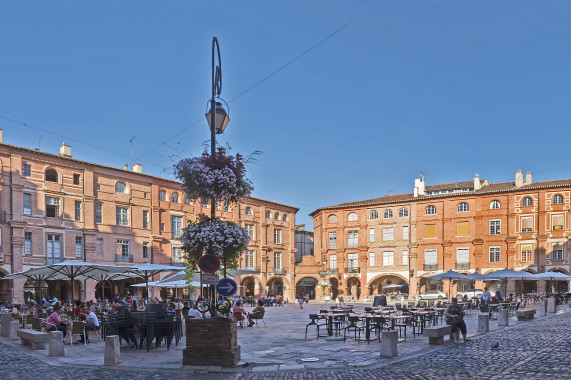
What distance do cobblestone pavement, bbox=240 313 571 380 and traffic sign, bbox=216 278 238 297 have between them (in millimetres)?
1620

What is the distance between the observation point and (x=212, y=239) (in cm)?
1002

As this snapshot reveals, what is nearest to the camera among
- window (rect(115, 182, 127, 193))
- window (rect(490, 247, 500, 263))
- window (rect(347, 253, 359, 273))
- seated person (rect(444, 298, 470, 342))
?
seated person (rect(444, 298, 470, 342))

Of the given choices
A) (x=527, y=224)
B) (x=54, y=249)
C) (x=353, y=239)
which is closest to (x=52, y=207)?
(x=54, y=249)

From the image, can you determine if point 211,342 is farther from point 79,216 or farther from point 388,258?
point 388,258

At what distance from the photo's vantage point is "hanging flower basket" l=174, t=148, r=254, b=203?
1039 centimetres

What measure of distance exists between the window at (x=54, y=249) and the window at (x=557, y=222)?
4070cm

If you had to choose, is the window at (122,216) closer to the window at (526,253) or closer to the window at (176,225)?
the window at (176,225)

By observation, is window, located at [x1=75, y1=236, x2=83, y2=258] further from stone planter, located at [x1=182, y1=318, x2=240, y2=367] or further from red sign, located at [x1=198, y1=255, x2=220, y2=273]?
red sign, located at [x1=198, y1=255, x2=220, y2=273]

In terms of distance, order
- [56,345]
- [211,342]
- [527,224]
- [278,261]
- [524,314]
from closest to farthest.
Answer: [211,342] → [56,345] → [524,314] → [527,224] → [278,261]

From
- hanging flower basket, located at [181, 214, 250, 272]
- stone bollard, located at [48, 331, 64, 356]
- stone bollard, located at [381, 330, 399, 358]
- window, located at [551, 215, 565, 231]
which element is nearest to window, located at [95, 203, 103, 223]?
stone bollard, located at [48, 331, 64, 356]

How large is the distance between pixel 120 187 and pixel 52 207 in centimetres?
580

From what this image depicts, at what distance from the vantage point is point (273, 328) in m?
19.5

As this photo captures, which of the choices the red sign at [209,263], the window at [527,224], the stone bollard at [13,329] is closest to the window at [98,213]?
the stone bollard at [13,329]

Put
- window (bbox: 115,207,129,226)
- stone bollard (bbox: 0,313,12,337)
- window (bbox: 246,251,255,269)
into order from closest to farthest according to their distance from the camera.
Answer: stone bollard (bbox: 0,313,12,337)
window (bbox: 115,207,129,226)
window (bbox: 246,251,255,269)
